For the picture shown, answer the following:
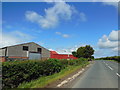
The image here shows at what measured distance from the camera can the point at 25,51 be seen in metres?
42.9

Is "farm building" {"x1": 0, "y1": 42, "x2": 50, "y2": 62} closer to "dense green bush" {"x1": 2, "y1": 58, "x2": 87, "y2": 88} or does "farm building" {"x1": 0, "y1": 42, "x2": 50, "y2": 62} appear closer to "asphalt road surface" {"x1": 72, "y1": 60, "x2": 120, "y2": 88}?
"asphalt road surface" {"x1": 72, "y1": 60, "x2": 120, "y2": 88}

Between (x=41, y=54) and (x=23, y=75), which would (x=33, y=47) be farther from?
(x=23, y=75)

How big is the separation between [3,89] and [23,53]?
110 feet

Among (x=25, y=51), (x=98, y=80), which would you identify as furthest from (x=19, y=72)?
(x=25, y=51)

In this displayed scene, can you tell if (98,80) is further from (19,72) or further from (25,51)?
(25,51)

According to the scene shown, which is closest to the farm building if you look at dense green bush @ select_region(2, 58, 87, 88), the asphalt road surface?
the asphalt road surface

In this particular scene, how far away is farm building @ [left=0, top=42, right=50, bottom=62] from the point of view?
4050cm

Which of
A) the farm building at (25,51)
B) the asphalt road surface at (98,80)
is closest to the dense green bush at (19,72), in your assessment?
the asphalt road surface at (98,80)

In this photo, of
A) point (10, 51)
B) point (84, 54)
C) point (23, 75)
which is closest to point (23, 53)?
point (10, 51)

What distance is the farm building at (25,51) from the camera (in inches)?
1594

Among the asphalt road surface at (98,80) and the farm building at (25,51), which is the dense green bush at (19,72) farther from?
the farm building at (25,51)

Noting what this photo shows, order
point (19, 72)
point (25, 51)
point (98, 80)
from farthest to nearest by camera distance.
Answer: point (25, 51) → point (98, 80) → point (19, 72)

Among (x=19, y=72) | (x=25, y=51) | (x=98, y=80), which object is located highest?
(x=25, y=51)

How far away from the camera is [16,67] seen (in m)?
9.98
